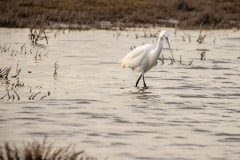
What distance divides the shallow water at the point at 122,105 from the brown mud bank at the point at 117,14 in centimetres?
705

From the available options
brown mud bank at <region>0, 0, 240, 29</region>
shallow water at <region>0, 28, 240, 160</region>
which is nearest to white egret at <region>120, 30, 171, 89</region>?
shallow water at <region>0, 28, 240, 160</region>

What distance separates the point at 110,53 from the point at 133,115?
890 cm

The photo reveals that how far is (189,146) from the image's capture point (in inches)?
320

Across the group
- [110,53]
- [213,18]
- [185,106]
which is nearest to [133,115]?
[185,106]

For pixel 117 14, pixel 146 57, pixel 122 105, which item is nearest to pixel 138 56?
pixel 146 57

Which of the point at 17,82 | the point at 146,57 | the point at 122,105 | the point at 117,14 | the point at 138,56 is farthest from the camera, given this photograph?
the point at 117,14

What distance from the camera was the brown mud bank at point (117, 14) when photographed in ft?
88.5

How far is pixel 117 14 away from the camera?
30.0 meters

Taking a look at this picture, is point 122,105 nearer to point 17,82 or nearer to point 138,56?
point 17,82

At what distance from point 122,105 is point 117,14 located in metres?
19.2

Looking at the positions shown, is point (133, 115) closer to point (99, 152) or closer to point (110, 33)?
point (99, 152)

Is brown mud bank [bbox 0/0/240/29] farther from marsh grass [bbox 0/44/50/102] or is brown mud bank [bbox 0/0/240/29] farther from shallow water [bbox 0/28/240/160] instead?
shallow water [bbox 0/28/240/160]

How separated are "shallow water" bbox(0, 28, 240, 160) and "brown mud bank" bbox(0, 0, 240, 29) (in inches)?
278

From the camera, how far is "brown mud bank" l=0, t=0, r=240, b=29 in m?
27.0
